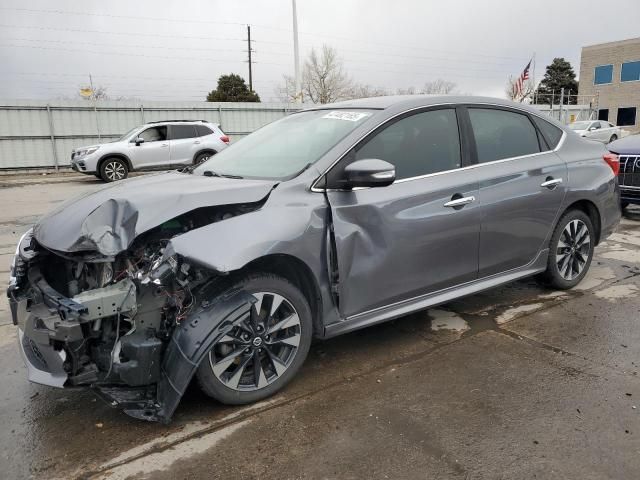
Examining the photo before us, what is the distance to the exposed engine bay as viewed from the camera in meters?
2.51

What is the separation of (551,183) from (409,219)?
5.28 ft

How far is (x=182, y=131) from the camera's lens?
16.0m

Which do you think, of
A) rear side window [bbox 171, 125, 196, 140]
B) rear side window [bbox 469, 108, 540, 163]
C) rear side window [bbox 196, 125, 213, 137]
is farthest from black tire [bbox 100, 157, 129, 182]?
rear side window [bbox 469, 108, 540, 163]

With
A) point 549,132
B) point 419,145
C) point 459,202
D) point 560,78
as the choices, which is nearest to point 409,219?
point 459,202

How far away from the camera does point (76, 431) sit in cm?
274

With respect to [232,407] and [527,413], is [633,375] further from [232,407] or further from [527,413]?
[232,407]

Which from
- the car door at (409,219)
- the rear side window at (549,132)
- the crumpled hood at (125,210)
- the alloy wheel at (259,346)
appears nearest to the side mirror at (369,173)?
the car door at (409,219)

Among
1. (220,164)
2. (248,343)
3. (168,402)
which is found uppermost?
(220,164)

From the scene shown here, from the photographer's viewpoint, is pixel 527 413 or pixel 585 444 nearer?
pixel 585 444

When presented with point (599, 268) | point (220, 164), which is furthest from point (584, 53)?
point (220, 164)

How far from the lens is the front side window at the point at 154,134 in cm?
1567

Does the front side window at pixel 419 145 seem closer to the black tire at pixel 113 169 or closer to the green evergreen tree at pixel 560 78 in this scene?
the black tire at pixel 113 169

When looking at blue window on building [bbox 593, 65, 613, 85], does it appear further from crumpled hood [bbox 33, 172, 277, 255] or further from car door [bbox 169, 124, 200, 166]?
crumpled hood [bbox 33, 172, 277, 255]

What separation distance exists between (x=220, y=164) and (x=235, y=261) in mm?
1432
